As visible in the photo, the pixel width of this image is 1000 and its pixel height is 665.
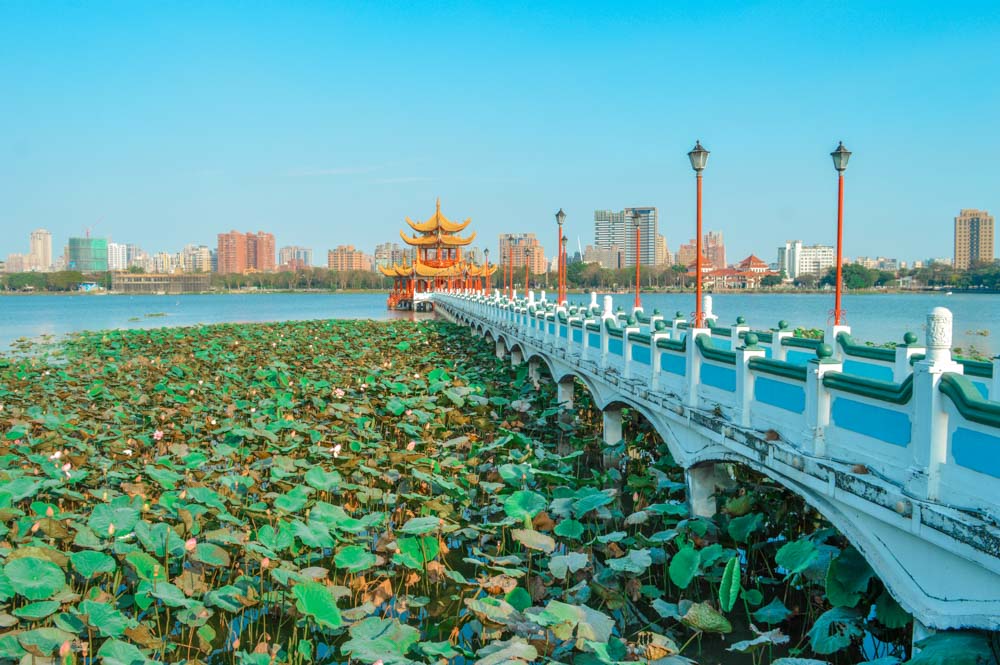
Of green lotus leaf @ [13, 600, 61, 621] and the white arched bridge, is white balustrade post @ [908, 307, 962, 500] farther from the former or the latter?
green lotus leaf @ [13, 600, 61, 621]

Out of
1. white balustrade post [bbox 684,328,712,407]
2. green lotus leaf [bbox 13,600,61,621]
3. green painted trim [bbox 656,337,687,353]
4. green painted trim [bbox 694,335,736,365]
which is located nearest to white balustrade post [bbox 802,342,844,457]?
green painted trim [bbox 694,335,736,365]

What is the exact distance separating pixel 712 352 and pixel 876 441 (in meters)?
2.45

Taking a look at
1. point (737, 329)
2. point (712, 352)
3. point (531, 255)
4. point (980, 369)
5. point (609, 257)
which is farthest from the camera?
point (531, 255)

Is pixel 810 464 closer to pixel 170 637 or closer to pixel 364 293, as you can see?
pixel 170 637

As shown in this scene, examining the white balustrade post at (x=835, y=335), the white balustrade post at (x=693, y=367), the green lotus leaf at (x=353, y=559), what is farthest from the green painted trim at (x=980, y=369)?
the green lotus leaf at (x=353, y=559)

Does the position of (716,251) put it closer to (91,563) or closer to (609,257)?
(609,257)

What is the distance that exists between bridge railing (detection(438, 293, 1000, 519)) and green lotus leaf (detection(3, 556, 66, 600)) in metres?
5.03

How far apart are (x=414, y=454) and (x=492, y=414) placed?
4.33m

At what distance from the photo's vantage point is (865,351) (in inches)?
311

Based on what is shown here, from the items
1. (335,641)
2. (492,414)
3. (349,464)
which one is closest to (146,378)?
(492,414)

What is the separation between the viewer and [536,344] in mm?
15727

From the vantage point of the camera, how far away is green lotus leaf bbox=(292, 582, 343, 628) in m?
4.66

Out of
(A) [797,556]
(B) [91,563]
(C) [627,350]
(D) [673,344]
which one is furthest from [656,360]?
(B) [91,563]

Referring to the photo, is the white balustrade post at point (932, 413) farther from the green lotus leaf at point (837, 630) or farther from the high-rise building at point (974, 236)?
the high-rise building at point (974, 236)
